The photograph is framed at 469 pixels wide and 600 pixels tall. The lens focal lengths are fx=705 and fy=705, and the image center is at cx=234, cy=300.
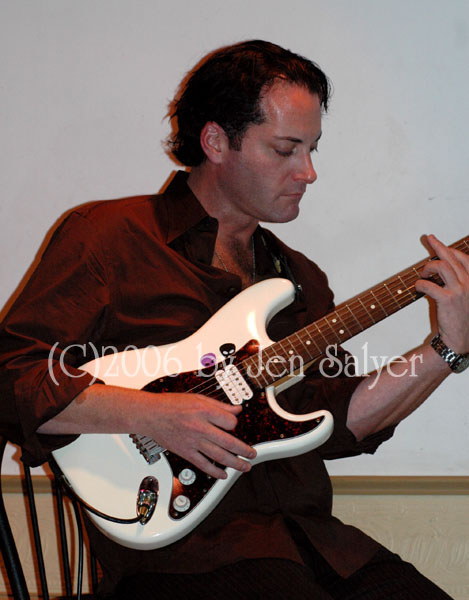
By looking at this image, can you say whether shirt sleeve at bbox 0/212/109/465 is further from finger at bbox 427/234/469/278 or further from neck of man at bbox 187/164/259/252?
finger at bbox 427/234/469/278

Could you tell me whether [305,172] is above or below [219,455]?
above

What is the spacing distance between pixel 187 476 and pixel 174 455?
0.15 ft

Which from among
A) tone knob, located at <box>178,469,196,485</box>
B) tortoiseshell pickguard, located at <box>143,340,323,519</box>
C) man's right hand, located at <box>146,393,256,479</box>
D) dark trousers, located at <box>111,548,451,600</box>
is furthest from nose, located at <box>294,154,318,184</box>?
dark trousers, located at <box>111,548,451,600</box>

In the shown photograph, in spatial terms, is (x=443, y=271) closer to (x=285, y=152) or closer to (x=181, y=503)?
(x=285, y=152)

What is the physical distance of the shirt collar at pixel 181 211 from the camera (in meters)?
1.56

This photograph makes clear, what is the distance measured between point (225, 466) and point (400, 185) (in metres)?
1.02

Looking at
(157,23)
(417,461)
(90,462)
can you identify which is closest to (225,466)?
(90,462)

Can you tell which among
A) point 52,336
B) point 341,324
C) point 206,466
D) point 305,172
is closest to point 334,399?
point 341,324

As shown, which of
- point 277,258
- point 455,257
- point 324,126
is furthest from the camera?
point 324,126

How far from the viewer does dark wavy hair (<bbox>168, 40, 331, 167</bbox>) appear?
1.59 meters

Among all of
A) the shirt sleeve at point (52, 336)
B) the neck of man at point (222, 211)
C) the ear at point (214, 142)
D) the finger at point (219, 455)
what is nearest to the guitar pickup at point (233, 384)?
the finger at point (219, 455)

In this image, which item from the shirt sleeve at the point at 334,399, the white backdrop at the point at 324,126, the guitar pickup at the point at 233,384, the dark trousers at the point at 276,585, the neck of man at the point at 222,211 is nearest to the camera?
the dark trousers at the point at 276,585

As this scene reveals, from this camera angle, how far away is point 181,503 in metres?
1.29

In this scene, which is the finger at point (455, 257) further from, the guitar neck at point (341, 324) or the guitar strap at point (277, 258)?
the guitar strap at point (277, 258)
